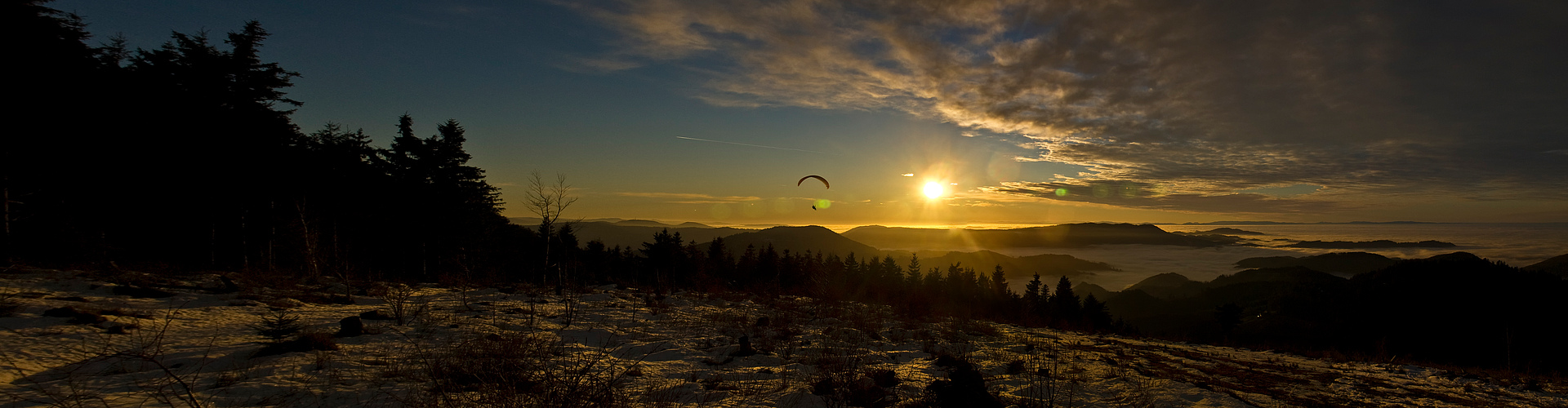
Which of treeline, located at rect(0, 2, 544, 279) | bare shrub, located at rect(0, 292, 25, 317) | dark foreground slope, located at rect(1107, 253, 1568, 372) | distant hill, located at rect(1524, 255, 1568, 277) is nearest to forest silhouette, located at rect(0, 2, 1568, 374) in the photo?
treeline, located at rect(0, 2, 544, 279)

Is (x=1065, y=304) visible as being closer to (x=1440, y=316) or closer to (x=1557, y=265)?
(x=1440, y=316)

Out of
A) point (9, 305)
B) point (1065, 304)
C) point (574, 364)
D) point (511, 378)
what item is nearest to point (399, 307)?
point (9, 305)

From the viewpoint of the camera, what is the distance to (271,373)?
20.1 ft

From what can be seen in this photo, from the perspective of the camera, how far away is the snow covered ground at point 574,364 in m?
5.57

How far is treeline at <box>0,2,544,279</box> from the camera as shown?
550 inches

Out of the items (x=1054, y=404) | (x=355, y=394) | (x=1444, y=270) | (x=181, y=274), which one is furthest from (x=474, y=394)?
(x=1444, y=270)

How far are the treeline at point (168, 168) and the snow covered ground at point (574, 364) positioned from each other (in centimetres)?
415

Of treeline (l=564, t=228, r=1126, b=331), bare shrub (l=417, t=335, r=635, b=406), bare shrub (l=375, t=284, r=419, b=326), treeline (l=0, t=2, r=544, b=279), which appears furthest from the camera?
treeline (l=564, t=228, r=1126, b=331)

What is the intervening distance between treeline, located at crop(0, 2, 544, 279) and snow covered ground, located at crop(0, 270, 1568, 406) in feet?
13.6

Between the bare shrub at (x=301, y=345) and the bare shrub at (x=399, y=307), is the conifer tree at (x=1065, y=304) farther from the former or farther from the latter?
the bare shrub at (x=301, y=345)

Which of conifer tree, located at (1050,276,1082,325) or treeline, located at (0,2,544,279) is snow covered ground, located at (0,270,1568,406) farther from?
conifer tree, located at (1050,276,1082,325)

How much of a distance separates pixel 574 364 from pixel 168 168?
22.0m

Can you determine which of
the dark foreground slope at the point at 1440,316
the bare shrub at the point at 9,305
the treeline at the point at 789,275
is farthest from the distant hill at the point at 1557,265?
the bare shrub at the point at 9,305

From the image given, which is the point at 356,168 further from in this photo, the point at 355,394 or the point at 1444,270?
the point at 1444,270
